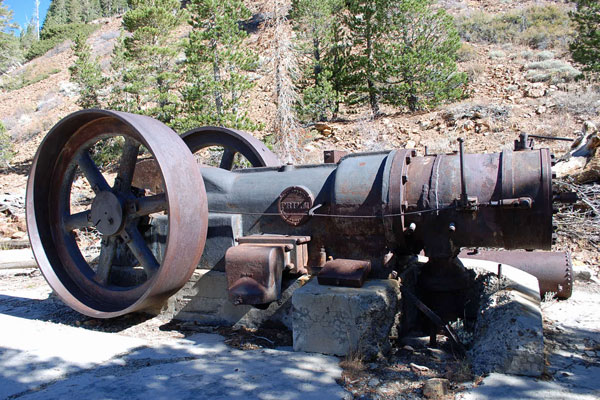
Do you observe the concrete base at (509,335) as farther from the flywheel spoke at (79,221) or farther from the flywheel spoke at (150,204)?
the flywheel spoke at (79,221)

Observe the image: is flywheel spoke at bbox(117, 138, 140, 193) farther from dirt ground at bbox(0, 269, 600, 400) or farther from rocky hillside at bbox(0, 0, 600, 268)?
rocky hillside at bbox(0, 0, 600, 268)

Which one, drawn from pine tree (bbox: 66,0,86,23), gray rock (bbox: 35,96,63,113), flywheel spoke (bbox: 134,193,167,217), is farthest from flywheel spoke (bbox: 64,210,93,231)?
pine tree (bbox: 66,0,86,23)

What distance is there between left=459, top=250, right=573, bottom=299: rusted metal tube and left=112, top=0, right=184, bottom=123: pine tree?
38.2ft

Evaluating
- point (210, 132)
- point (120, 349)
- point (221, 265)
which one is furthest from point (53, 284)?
point (210, 132)

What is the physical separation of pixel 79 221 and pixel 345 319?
8.70 feet

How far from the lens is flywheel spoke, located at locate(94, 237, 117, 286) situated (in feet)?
13.4

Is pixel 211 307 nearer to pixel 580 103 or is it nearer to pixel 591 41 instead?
pixel 580 103

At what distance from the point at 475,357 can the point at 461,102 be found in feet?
39.2

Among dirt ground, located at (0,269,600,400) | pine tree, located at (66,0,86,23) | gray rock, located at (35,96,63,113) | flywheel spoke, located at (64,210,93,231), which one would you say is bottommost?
dirt ground, located at (0,269,600,400)

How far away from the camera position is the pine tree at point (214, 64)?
12.1 m

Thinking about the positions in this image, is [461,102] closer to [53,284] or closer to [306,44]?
[306,44]

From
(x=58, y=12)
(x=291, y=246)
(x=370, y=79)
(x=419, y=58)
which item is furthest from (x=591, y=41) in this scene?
(x=58, y=12)

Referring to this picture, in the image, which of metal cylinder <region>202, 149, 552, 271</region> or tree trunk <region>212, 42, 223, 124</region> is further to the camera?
tree trunk <region>212, 42, 223, 124</region>

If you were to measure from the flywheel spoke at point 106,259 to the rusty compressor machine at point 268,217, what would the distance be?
0.01 metres
